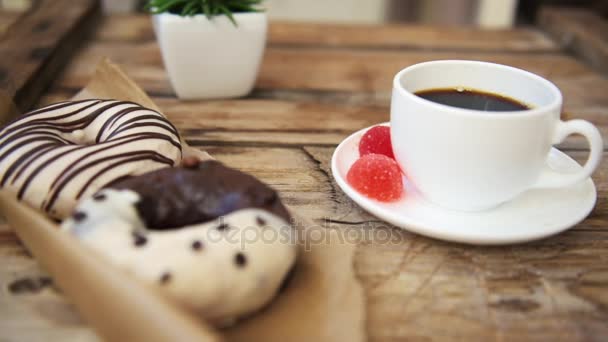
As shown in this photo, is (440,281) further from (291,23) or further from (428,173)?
(291,23)

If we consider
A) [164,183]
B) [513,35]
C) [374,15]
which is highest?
[164,183]

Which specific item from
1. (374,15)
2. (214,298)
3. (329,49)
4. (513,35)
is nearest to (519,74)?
(214,298)

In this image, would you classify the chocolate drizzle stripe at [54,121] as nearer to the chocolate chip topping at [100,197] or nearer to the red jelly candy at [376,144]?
the chocolate chip topping at [100,197]

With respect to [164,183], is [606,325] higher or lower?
lower

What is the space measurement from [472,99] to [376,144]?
0.16 metres

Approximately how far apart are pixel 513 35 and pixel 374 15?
1120 mm

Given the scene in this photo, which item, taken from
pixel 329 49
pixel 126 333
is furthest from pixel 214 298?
pixel 329 49

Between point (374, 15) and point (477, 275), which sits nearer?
point (477, 275)

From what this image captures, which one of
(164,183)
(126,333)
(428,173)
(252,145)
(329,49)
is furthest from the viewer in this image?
(329,49)

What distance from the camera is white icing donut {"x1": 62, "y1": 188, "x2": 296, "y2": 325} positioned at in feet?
1.74

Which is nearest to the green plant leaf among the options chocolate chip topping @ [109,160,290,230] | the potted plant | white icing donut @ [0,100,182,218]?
the potted plant

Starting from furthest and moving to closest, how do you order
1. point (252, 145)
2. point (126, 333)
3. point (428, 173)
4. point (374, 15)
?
point (374, 15) → point (252, 145) → point (428, 173) → point (126, 333)

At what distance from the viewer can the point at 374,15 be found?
2693 mm

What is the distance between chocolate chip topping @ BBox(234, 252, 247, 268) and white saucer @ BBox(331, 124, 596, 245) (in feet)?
0.77
